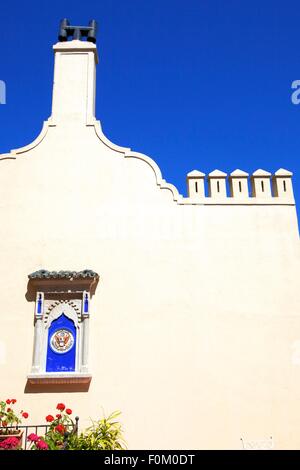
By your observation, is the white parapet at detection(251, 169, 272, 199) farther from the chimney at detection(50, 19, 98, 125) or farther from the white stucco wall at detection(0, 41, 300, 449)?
the chimney at detection(50, 19, 98, 125)

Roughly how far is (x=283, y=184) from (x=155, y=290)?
11.8ft

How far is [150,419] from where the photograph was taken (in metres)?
8.85

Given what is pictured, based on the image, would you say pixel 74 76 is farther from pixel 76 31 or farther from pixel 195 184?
pixel 195 184

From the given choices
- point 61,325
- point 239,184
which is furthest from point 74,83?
point 61,325

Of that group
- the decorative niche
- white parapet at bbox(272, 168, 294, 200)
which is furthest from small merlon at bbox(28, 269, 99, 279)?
white parapet at bbox(272, 168, 294, 200)

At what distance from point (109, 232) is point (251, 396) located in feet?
13.6

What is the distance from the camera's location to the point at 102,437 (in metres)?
8.16

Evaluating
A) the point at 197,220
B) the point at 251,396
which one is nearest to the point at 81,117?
the point at 197,220

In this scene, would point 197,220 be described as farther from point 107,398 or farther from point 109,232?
point 107,398

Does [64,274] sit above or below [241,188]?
below

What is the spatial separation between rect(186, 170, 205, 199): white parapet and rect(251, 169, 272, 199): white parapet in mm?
1094

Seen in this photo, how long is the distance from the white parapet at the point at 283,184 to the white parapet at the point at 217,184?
109 centimetres

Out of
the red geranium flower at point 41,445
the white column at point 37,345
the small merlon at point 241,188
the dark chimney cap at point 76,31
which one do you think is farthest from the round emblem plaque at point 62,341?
the dark chimney cap at point 76,31

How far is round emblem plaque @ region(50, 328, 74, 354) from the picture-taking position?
9.27 m
